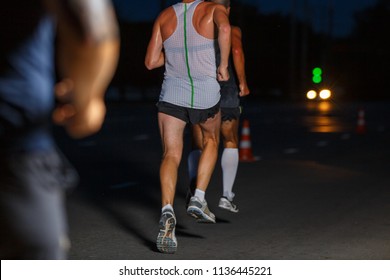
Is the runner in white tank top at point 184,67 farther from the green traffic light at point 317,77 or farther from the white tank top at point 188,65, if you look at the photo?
the green traffic light at point 317,77

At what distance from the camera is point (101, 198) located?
33.1ft

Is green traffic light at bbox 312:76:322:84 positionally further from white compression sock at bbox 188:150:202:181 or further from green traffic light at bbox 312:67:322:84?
white compression sock at bbox 188:150:202:181

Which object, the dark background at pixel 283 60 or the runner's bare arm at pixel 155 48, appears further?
the dark background at pixel 283 60

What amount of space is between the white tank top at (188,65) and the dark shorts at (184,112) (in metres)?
0.03

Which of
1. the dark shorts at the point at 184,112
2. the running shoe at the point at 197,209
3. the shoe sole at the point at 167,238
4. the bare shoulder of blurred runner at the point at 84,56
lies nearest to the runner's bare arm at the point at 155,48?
the dark shorts at the point at 184,112

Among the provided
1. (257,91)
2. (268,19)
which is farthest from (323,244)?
(268,19)

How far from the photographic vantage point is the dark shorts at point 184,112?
283 inches

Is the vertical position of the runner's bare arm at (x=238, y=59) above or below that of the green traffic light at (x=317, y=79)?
above

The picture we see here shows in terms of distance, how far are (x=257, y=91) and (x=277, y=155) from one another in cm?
6566

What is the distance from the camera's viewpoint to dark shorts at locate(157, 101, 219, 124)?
23.5ft

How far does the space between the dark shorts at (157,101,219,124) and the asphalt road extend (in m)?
0.88

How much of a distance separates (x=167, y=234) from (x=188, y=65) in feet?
4.06

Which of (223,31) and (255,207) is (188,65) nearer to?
(223,31)

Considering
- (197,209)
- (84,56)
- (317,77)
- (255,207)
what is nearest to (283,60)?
(317,77)
